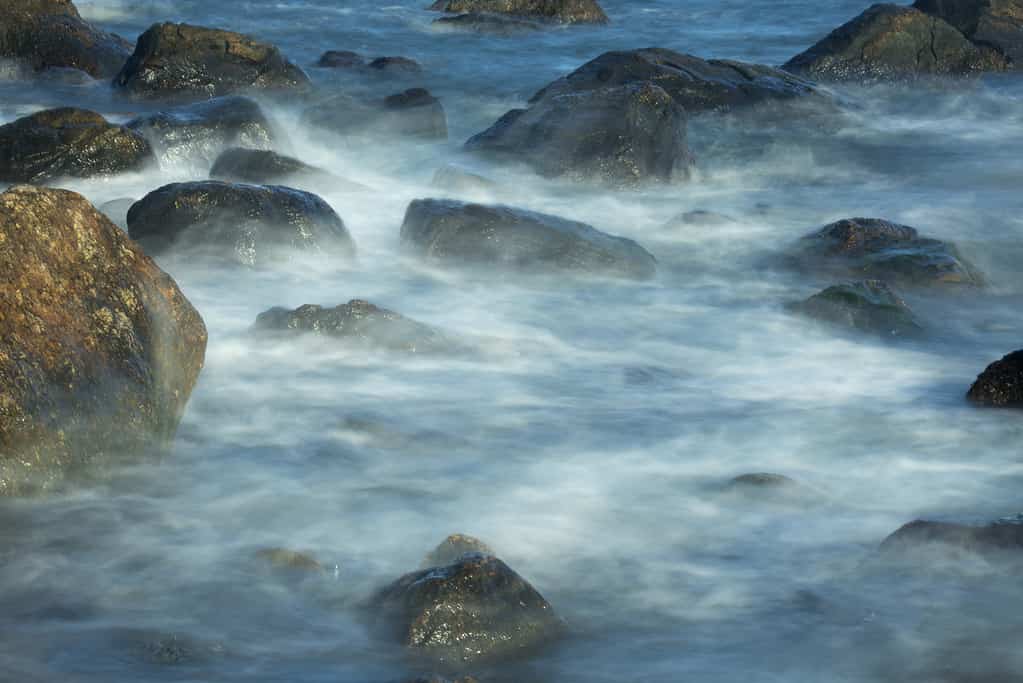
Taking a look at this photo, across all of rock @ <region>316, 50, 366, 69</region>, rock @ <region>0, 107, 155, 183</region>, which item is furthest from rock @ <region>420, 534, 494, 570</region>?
rock @ <region>316, 50, 366, 69</region>

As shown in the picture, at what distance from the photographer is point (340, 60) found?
1716 centimetres

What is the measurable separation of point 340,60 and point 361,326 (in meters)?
10.2

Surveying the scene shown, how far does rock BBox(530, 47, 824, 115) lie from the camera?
13672mm

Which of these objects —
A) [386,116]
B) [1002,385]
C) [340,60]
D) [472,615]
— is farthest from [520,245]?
[340,60]

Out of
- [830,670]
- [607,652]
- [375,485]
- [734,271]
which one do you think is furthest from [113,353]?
[734,271]

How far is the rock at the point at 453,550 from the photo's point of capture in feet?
16.2

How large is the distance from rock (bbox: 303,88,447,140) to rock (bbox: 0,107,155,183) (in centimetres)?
312

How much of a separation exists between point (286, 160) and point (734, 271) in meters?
3.45

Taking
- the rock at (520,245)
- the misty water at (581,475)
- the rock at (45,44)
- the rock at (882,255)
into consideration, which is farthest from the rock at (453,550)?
the rock at (45,44)

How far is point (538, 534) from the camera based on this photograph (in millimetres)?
5371

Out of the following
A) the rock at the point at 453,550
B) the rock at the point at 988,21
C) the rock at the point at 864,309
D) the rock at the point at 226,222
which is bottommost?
the rock at the point at 864,309

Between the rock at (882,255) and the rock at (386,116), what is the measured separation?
490 cm

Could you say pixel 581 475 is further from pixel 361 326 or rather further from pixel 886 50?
pixel 886 50

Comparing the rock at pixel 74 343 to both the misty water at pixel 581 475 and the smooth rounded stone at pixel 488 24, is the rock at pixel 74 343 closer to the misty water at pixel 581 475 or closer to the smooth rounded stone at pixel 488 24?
the misty water at pixel 581 475
